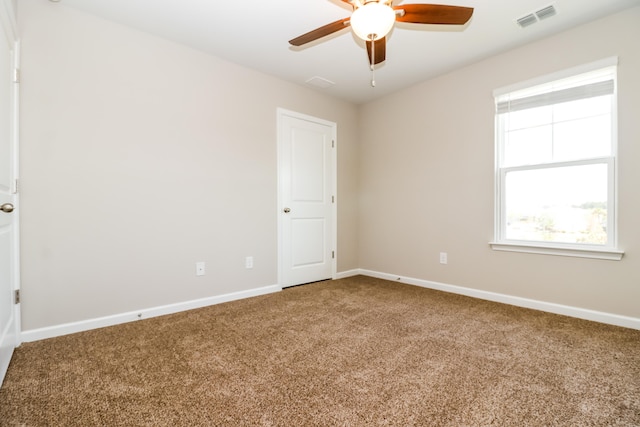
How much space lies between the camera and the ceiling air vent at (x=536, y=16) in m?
2.25

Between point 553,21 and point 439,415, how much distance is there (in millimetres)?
3000

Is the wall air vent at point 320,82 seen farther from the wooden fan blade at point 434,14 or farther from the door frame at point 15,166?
the door frame at point 15,166

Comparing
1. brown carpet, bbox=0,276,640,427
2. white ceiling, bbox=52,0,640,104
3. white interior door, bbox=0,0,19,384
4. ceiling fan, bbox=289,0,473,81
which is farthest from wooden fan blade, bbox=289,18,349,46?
brown carpet, bbox=0,276,640,427

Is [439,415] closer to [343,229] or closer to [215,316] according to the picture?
[215,316]

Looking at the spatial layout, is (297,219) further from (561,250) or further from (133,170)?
(561,250)

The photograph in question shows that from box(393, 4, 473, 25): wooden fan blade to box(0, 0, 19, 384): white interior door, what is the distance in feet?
7.57

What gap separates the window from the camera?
241cm

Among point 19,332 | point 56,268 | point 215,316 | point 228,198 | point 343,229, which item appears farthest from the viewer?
point 343,229

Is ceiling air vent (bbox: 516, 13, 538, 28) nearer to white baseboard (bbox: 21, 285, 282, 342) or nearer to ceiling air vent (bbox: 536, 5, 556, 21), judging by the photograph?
ceiling air vent (bbox: 536, 5, 556, 21)

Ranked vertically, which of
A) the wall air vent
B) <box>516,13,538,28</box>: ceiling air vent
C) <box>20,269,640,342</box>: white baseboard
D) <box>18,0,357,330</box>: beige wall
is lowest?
<box>20,269,640,342</box>: white baseboard

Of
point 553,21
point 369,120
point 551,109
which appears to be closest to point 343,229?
point 369,120

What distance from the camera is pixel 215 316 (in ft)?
8.40

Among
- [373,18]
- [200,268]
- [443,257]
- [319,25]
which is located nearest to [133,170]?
[200,268]

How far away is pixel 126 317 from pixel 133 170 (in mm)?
1211
